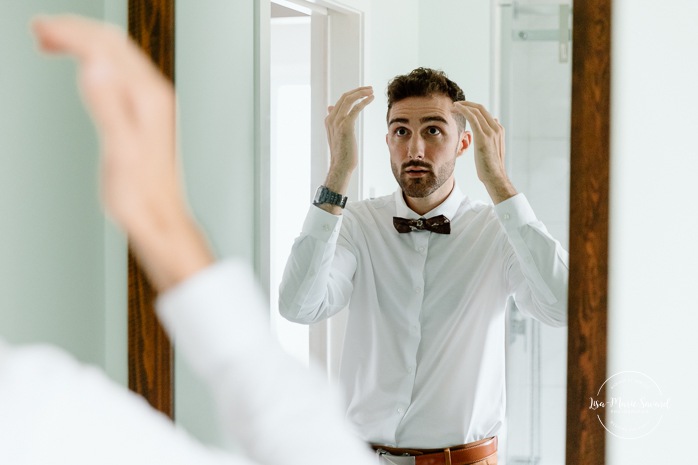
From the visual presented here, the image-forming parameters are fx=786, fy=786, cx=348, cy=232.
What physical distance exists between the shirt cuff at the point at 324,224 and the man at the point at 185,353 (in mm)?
592

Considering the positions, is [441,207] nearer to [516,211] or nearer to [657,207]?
[516,211]

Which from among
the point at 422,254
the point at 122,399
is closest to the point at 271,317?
the point at 422,254

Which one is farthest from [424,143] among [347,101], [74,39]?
[74,39]

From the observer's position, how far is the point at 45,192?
1.01 m

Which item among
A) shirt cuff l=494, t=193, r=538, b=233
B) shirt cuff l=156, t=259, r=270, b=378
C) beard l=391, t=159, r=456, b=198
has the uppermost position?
beard l=391, t=159, r=456, b=198

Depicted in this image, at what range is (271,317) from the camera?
1.08m

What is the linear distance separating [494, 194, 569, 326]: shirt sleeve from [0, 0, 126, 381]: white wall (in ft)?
1.73

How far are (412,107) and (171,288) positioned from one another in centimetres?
64

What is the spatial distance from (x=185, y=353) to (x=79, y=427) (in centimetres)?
7

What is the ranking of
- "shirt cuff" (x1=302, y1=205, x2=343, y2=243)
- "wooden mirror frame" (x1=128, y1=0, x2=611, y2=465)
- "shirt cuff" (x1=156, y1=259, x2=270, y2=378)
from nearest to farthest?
1. "shirt cuff" (x1=156, y1=259, x2=270, y2=378)
2. "wooden mirror frame" (x1=128, y1=0, x2=611, y2=465)
3. "shirt cuff" (x1=302, y1=205, x2=343, y2=243)

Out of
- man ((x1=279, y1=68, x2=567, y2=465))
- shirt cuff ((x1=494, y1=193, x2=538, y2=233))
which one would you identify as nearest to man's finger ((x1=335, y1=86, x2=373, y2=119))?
man ((x1=279, y1=68, x2=567, y2=465))

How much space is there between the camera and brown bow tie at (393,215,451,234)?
1001mm

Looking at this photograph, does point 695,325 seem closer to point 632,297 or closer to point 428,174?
point 632,297

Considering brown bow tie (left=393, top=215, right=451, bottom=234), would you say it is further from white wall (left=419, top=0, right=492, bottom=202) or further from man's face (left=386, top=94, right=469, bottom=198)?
white wall (left=419, top=0, right=492, bottom=202)
